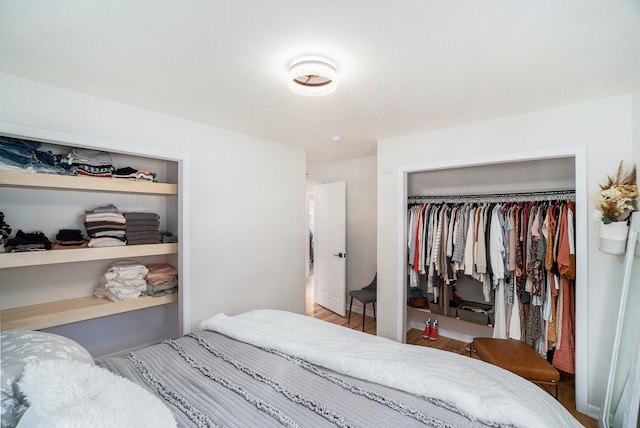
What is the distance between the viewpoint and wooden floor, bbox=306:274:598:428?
7.30 feet

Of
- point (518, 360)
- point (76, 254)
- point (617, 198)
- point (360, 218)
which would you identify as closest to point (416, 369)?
point (518, 360)

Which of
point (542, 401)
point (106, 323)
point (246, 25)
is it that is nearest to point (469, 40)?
point (246, 25)

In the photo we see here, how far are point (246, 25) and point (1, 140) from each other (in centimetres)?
191

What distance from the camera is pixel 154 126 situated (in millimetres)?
2461

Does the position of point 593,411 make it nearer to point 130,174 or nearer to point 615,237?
point 615,237

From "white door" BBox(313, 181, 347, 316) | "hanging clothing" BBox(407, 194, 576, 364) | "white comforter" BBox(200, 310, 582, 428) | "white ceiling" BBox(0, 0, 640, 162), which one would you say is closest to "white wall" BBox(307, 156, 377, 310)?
"white door" BBox(313, 181, 347, 316)

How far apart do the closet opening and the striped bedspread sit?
1.81 meters

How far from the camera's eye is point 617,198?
1872 millimetres

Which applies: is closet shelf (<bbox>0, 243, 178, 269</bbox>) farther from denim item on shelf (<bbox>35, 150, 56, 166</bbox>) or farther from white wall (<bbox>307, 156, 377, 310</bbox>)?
white wall (<bbox>307, 156, 377, 310</bbox>)

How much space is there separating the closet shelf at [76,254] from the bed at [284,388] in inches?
39.0

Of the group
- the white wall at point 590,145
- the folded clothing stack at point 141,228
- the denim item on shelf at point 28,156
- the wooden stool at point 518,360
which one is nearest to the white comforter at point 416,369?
the wooden stool at point 518,360

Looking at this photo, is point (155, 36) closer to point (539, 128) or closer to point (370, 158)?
point (539, 128)

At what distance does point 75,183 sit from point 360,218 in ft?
10.8

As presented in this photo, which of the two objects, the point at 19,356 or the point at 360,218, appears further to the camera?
the point at 360,218
